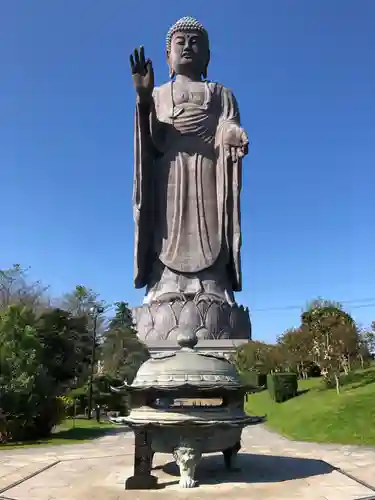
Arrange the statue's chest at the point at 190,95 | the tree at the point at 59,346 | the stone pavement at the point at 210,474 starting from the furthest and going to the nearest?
1. the statue's chest at the point at 190,95
2. the tree at the point at 59,346
3. the stone pavement at the point at 210,474

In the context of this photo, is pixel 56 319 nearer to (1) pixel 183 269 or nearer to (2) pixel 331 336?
(1) pixel 183 269

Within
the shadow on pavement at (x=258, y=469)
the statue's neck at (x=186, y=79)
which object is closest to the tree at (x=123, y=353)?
the statue's neck at (x=186, y=79)

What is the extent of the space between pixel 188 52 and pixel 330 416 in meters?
15.0

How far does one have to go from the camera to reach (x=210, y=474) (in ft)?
21.5

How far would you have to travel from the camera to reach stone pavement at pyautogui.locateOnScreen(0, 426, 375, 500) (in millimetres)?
5637

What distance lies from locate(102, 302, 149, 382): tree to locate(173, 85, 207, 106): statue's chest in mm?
9194

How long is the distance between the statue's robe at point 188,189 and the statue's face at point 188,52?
3.76 ft

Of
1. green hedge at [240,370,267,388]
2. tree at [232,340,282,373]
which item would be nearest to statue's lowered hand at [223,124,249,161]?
tree at [232,340,282,373]

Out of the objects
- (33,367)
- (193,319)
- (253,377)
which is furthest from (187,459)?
(253,377)

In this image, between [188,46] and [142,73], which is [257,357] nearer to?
[188,46]

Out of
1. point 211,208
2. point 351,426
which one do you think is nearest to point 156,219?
point 211,208

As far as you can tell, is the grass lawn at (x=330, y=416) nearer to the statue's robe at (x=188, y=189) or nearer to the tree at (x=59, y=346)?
the statue's robe at (x=188, y=189)

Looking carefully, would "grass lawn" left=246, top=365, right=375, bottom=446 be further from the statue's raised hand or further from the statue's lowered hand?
the statue's raised hand

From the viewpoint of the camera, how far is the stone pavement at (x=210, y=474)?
18.5ft
